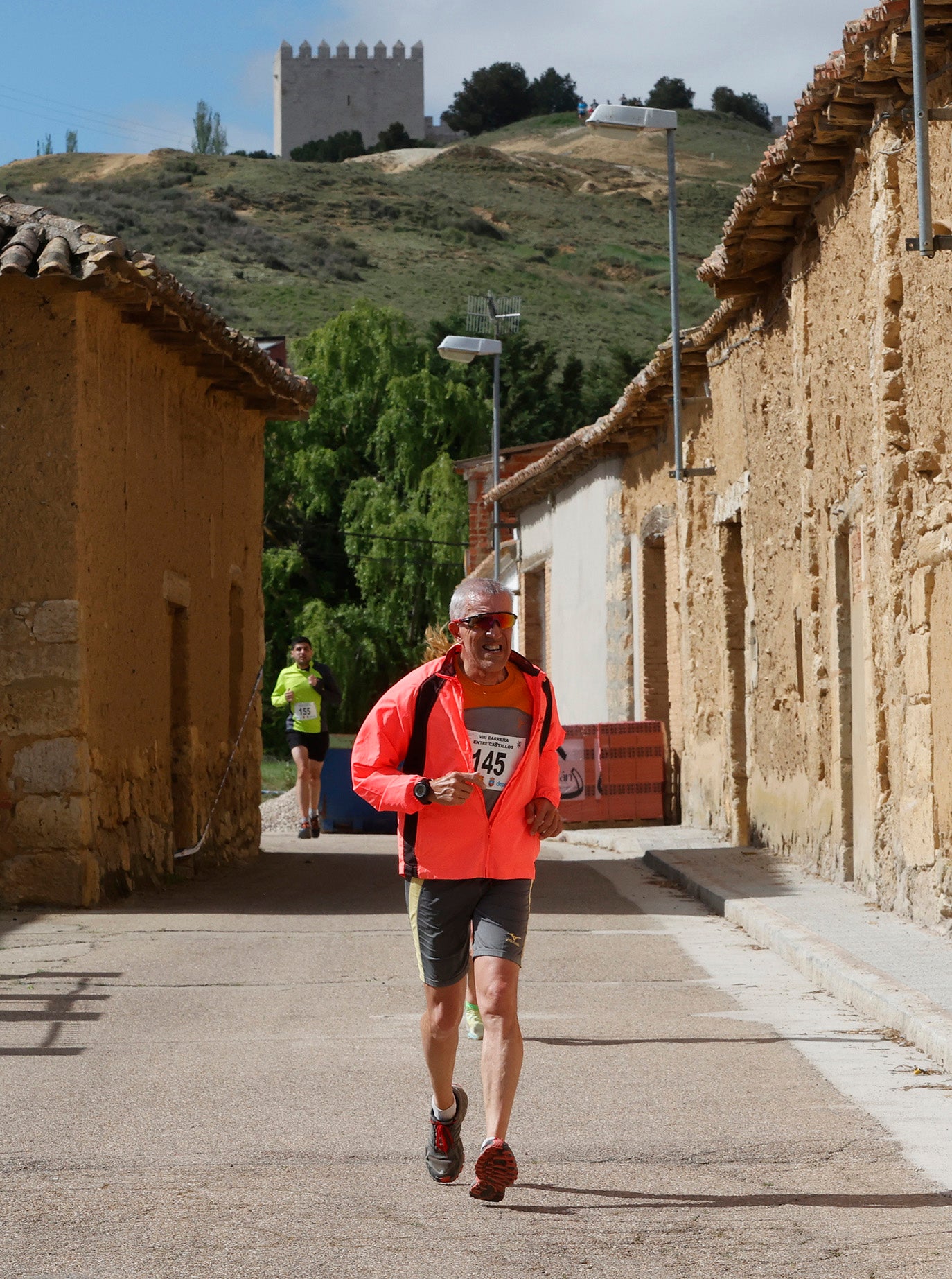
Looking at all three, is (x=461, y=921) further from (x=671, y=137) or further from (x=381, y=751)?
(x=671, y=137)

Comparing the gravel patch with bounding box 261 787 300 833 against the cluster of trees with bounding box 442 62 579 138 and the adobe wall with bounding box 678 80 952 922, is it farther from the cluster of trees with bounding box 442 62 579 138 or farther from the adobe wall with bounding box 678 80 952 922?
the cluster of trees with bounding box 442 62 579 138

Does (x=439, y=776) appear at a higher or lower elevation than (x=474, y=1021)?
higher

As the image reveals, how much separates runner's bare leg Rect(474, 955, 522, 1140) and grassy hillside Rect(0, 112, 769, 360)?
72048mm

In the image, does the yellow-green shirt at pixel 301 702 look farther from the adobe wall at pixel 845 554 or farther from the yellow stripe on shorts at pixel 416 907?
the yellow stripe on shorts at pixel 416 907

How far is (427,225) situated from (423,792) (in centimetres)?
10445

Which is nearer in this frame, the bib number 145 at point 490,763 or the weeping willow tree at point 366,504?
the bib number 145 at point 490,763

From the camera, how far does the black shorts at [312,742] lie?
17438 mm

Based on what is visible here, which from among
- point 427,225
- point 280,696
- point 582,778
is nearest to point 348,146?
point 427,225

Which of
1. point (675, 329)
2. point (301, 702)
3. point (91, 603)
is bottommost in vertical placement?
point (301, 702)

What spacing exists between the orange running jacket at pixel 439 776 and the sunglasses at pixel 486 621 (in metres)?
0.11

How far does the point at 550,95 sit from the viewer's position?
15312 cm

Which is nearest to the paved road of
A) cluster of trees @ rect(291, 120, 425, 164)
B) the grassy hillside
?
the grassy hillside

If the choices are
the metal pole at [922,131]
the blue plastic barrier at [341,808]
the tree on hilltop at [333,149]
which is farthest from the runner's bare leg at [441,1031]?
the tree on hilltop at [333,149]

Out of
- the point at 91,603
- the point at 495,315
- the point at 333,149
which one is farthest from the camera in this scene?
the point at 333,149
